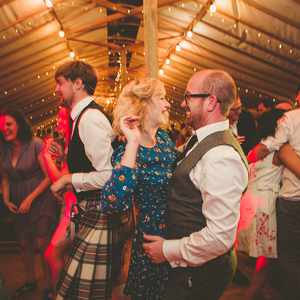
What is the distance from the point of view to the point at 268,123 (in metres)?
2.94

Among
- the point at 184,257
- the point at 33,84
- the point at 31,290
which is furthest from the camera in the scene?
the point at 33,84

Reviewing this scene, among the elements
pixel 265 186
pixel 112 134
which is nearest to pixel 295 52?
pixel 265 186

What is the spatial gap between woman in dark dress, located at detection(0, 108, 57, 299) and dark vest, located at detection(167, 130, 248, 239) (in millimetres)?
1877

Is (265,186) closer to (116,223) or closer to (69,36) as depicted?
(116,223)

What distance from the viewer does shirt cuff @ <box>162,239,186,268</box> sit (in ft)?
5.22

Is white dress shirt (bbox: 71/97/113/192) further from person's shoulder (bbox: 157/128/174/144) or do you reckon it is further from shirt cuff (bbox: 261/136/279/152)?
shirt cuff (bbox: 261/136/279/152)

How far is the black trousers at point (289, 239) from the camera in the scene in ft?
9.17

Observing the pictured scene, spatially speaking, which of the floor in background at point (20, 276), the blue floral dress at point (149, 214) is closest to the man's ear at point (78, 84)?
the blue floral dress at point (149, 214)

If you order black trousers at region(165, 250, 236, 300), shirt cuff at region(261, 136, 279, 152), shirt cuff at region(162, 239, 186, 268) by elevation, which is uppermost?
shirt cuff at region(261, 136, 279, 152)

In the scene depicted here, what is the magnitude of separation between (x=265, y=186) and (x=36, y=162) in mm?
1866

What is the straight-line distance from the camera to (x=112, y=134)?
2.20 m

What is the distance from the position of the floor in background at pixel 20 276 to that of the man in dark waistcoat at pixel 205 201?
6.09ft

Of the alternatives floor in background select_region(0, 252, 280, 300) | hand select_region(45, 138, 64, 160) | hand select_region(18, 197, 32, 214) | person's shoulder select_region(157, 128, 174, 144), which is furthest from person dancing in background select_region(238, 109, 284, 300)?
hand select_region(18, 197, 32, 214)

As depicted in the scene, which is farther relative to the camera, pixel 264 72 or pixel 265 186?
pixel 264 72
